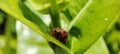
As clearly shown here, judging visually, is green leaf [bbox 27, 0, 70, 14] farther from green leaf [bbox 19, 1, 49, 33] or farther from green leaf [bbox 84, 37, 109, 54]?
green leaf [bbox 84, 37, 109, 54]

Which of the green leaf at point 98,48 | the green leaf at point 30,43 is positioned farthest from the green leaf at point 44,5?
the green leaf at point 30,43

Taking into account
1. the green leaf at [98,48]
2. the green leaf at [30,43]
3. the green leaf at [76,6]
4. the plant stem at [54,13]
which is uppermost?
the plant stem at [54,13]

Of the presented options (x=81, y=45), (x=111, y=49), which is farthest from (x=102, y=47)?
(x=111, y=49)

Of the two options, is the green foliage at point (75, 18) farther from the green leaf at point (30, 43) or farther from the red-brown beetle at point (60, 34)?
the green leaf at point (30, 43)

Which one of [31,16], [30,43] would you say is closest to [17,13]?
[31,16]

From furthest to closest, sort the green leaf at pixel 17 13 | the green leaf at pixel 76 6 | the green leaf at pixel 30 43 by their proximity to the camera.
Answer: the green leaf at pixel 30 43
the green leaf at pixel 76 6
the green leaf at pixel 17 13
